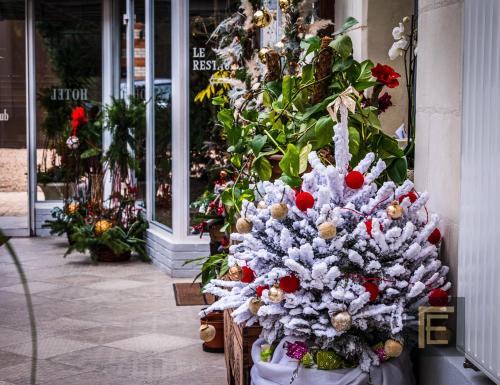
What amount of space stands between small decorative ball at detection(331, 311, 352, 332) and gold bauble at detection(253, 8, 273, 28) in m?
2.44

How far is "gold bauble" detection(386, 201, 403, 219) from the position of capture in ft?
9.57

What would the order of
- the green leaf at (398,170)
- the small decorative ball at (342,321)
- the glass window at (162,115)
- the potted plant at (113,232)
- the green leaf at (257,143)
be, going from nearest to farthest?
1. the small decorative ball at (342,321)
2. the green leaf at (398,170)
3. the green leaf at (257,143)
4. the glass window at (162,115)
5. the potted plant at (113,232)

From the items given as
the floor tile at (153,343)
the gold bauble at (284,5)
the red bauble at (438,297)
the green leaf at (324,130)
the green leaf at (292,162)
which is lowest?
the floor tile at (153,343)

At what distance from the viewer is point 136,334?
18.4 feet

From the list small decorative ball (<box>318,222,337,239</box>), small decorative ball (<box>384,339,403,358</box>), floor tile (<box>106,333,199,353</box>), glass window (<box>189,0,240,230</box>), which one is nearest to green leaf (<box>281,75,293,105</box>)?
small decorative ball (<box>318,222,337,239</box>)

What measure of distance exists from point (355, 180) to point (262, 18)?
212 cm

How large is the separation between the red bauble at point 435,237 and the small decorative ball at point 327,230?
47 cm

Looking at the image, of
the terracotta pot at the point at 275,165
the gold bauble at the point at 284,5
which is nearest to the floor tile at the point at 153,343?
the terracotta pot at the point at 275,165

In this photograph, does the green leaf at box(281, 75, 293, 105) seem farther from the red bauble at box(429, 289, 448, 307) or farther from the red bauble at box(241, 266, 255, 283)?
the red bauble at box(429, 289, 448, 307)

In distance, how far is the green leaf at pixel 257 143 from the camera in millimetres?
3498

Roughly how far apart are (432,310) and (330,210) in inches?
18.9

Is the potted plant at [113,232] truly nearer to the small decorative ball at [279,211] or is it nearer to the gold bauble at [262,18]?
the gold bauble at [262,18]

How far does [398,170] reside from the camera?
3314 millimetres

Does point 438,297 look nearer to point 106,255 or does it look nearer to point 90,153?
point 106,255
